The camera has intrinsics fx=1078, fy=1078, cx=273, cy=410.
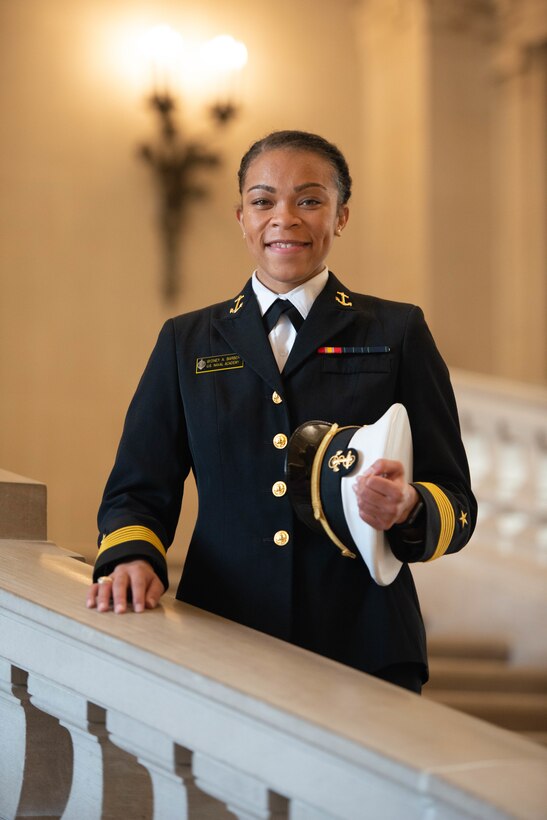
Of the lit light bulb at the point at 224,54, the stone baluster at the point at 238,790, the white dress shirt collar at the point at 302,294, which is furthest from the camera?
the lit light bulb at the point at 224,54

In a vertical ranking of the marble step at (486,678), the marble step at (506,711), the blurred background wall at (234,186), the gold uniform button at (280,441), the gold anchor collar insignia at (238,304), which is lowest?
the marble step at (506,711)

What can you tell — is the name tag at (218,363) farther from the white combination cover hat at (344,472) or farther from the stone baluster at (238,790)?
the stone baluster at (238,790)

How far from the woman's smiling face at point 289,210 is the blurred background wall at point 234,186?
3.91 metres

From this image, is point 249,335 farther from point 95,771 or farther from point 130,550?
point 95,771

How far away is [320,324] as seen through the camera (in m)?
1.77

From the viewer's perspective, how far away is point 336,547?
1715 mm

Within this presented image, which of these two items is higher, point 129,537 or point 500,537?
point 129,537

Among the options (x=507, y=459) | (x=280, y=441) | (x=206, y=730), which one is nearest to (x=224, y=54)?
(x=507, y=459)

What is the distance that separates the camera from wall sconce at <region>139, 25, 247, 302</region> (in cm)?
574

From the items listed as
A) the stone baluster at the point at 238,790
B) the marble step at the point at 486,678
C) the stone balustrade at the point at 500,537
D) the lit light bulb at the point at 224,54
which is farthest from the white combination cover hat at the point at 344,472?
the lit light bulb at the point at 224,54

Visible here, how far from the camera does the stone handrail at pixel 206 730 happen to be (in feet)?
3.33

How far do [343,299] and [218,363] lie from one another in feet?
0.77

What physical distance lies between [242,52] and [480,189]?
1.73 meters

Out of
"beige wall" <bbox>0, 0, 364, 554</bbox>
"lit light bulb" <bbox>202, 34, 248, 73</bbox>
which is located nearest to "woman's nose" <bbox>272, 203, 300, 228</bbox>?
"beige wall" <bbox>0, 0, 364, 554</bbox>
